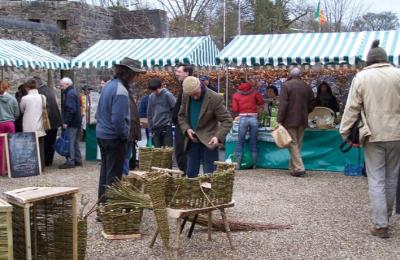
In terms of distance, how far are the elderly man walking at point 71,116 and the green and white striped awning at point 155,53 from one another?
104 cm

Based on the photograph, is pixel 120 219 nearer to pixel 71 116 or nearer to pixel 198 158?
pixel 198 158

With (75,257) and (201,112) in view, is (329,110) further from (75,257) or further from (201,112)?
(75,257)

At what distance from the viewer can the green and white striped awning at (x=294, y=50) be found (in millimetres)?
9109

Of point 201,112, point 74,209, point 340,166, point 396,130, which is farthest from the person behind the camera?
point 340,166

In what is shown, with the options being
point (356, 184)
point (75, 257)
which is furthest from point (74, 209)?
point (356, 184)

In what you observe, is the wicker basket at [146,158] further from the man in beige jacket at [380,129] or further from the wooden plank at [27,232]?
the wooden plank at [27,232]

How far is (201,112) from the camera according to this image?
5801 millimetres

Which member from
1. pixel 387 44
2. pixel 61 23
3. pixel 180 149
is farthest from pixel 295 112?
pixel 61 23

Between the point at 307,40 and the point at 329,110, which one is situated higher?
the point at 307,40

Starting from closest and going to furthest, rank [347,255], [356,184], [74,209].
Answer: [74,209], [347,255], [356,184]

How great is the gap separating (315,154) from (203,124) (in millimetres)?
4486

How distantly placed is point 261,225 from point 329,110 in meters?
4.57

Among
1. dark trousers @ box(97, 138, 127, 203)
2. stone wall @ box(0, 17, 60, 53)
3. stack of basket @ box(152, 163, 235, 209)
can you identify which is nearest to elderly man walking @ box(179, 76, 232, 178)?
dark trousers @ box(97, 138, 127, 203)

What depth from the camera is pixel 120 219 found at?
5.27m
